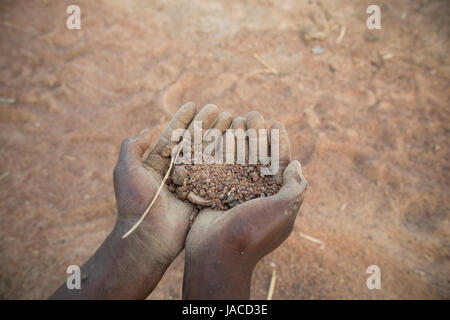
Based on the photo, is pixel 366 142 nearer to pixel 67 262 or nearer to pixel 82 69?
pixel 67 262

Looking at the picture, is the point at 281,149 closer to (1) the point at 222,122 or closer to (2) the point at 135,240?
(1) the point at 222,122

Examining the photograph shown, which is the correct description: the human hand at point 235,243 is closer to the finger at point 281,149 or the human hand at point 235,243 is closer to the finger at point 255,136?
the finger at point 281,149

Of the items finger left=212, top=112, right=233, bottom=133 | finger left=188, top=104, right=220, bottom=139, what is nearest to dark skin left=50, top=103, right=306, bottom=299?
finger left=188, top=104, right=220, bottom=139

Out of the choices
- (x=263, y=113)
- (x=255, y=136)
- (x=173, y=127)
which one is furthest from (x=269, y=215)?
(x=263, y=113)

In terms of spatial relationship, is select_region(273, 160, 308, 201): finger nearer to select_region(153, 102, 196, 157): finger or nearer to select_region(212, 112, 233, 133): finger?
select_region(212, 112, 233, 133): finger

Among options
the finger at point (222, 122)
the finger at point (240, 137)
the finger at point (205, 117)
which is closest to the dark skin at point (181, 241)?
the finger at point (240, 137)
